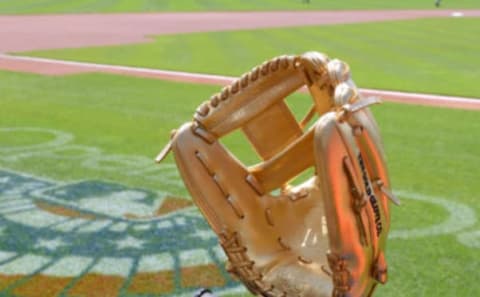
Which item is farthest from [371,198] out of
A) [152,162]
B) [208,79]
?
[208,79]

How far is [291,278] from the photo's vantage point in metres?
2.56

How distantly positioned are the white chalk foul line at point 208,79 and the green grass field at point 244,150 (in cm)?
46

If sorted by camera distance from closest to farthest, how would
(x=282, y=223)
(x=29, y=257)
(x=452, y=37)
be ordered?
1. (x=282, y=223)
2. (x=29, y=257)
3. (x=452, y=37)

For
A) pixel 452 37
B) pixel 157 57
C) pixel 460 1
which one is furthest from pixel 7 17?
pixel 460 1

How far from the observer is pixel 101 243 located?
443 cm

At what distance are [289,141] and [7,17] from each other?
26241mm

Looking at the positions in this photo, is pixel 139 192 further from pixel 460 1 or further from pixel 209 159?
pixel 460 1

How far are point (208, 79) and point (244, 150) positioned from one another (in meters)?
4.82

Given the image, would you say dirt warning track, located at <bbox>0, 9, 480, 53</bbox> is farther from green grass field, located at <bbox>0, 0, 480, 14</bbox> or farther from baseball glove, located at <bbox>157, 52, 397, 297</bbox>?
baseball glove, located at <bbox>157, 52, 397, 297</bbox>

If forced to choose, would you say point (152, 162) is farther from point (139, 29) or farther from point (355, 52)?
point (139, 29)

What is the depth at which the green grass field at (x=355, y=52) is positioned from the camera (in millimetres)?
11547

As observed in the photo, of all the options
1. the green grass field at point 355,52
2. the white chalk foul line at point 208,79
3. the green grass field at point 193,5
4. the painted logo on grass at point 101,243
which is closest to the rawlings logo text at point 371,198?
the painted logo on grass at point 101,243

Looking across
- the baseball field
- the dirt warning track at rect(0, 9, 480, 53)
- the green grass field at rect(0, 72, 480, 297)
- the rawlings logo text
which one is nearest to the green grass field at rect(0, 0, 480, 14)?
the dirt warning track at rect(0, 9, 480, 53)

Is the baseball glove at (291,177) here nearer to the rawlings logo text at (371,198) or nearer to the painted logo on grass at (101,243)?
the rawlings logo text at (371,198)
